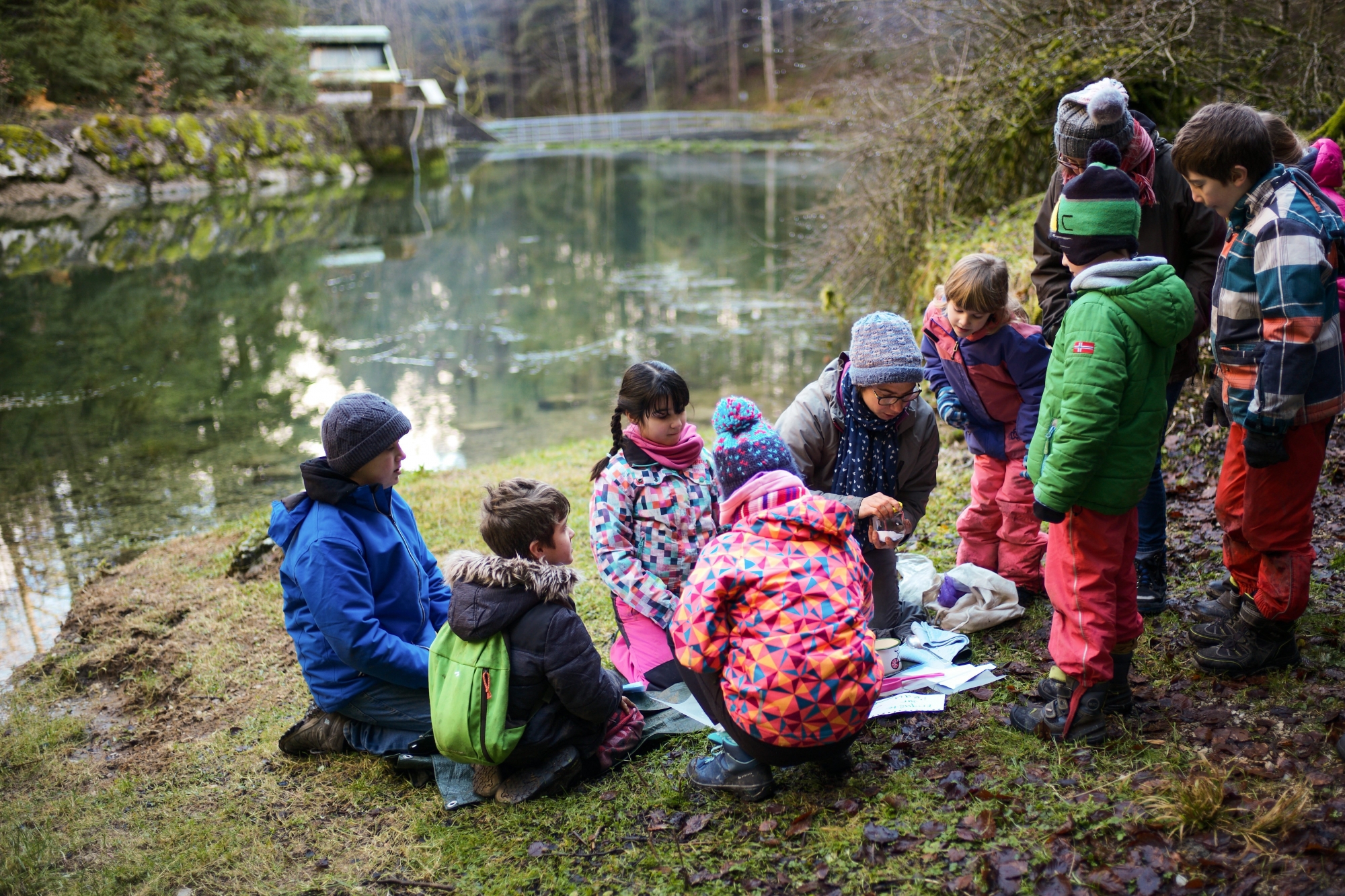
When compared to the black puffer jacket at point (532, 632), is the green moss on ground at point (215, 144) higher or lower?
higher

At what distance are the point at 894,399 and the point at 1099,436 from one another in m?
0.84

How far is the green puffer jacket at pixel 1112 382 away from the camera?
254 cm

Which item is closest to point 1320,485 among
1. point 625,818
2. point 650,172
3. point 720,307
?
point 625,818

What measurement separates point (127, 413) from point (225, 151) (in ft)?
67.3

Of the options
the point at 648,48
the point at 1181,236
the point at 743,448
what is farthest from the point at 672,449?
the point at 648,48

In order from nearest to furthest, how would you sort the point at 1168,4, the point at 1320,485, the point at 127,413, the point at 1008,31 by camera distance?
the point at 1320,485
the point at 1168,4
the point at 1008,31
the point at 127,413

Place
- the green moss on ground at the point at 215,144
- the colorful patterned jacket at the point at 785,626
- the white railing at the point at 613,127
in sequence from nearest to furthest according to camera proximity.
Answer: the colorful patterned jacket at the point at 785,626, the green moss on ground at the point at 215,144, the white railing at the point at 613,127

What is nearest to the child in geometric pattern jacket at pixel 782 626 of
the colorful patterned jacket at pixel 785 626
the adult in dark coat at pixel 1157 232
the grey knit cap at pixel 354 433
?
the colorful patterned jacket at pixel 785 626

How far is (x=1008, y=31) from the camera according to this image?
8.38m

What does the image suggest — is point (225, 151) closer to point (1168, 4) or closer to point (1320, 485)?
point (1168, 4)

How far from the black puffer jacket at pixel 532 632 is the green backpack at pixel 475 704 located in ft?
0.12

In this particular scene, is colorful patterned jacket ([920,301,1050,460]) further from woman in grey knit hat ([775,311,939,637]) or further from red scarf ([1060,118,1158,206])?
red scarf ([1060,118,1158,206])

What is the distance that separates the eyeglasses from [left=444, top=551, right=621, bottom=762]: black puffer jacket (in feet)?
4.17

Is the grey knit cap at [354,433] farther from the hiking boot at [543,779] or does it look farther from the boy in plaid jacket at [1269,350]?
the boy in plaid jacket at [1269,350]
